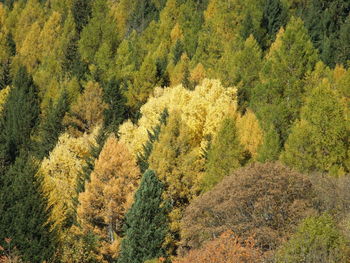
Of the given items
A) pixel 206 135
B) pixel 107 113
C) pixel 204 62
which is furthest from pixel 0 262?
pixel 204 62

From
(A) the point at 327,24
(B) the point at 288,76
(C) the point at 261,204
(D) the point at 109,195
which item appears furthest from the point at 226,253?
(A) the point at 327,24

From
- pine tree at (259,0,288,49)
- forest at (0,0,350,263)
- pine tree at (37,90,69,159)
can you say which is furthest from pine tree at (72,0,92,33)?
pine tree at (37,90,69,159)

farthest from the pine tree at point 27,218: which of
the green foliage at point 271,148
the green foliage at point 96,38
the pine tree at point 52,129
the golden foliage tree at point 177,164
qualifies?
the green foliage at point 96,38

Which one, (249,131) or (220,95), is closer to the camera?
(249,131)

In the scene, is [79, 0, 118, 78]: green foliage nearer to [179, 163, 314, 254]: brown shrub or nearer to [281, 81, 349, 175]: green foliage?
[281, 81, 349, 175]: green foliage

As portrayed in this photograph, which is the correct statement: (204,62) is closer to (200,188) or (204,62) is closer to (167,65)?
(167,65)

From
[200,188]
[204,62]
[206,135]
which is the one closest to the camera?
[200,188]

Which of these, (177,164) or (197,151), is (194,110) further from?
(177,164)

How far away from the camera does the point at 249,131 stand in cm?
4344

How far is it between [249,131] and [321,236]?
62.2 feet

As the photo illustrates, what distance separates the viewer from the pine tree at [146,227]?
34969 mm

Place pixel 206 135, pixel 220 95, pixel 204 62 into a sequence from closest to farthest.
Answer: pixel 206 135 < pixel 220 95 < pixel 204 62

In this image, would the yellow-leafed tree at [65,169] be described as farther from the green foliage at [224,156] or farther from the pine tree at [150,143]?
the green foliage at [224,156]

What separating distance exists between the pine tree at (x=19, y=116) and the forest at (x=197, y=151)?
235 millimetres
